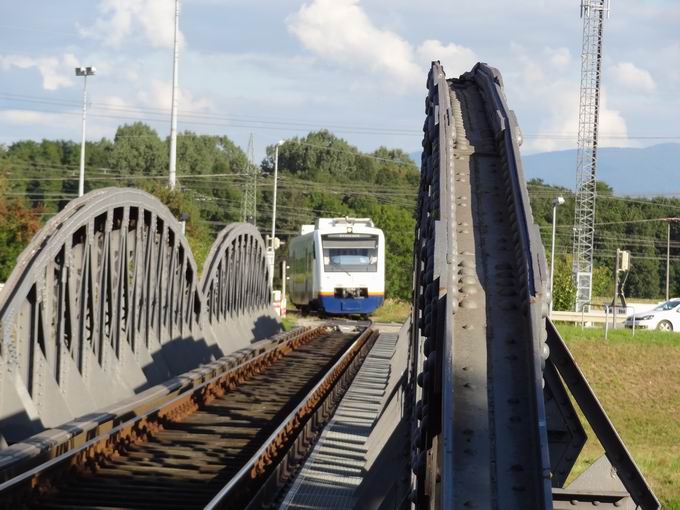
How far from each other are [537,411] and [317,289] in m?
38.4

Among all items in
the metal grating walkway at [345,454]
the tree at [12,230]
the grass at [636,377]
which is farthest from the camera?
the tree at [12,230]

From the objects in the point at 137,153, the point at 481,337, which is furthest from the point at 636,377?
the point at 137,153

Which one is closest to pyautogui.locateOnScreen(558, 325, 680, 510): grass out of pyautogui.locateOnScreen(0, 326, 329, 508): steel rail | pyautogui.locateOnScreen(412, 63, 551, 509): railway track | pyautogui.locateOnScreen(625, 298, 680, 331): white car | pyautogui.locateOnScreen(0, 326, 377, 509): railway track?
pyautogui.locateOnScreen(625, 298, 680, 331): white car

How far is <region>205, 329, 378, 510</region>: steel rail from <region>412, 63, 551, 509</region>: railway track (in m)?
2.58

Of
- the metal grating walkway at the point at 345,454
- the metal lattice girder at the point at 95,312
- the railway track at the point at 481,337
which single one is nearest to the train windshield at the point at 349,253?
the metal lattice girder at the point at 95,312

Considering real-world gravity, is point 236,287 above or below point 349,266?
below

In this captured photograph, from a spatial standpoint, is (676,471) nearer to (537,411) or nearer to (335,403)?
(335,403)

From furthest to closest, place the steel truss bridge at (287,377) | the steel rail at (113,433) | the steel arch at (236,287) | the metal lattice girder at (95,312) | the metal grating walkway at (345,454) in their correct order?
the steel arch at (236,287) < the metal lattice girder at (95,312) < the metal grating walkway at (345,454) < the steel rail at (113,433) < the steel truss bridge at (287,377)

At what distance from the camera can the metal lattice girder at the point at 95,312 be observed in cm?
1255

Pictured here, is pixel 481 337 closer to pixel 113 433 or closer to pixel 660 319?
pixel 113 433

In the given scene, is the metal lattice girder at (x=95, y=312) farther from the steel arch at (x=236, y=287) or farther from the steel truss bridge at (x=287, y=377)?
the steel arch at (x=236, y=287)

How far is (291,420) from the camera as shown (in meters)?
15.1

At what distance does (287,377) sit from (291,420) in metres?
7.51

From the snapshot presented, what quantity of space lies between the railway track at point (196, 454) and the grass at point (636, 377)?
11310 millimetres
